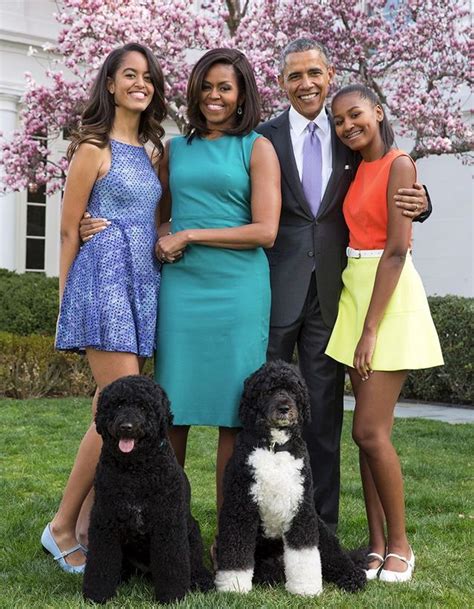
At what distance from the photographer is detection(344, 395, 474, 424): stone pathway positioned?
32.1ft

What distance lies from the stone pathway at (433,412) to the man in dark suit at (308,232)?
544 cm

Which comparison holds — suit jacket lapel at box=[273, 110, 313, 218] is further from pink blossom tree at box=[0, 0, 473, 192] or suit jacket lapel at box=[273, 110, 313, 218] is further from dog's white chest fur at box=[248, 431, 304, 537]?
pink blossom tree at box=[0, 0, 473, 192]

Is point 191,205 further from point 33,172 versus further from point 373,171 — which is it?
point 33,172

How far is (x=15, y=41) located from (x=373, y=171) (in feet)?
37.0

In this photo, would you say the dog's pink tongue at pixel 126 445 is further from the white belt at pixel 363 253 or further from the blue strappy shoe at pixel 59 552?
the white belt at pixel 363 253

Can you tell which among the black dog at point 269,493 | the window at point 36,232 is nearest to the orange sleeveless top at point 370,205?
the black dog at point 269,493

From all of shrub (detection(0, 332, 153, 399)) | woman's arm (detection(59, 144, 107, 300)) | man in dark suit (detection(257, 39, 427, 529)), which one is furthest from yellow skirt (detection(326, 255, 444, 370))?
shrub (detection(0, 332, 153, 399))

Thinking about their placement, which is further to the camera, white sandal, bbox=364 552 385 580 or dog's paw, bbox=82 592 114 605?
white sandal, bbox=364 552 385 580

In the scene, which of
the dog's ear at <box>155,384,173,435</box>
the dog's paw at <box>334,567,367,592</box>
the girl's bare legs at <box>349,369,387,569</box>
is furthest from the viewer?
the girl's bare legs at <box>349,369,387,569</box>

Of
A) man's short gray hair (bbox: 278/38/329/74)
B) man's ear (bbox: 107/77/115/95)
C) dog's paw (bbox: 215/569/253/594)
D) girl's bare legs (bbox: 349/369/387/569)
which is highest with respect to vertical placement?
man's short gray hair (bbox: 278/38/329/74)

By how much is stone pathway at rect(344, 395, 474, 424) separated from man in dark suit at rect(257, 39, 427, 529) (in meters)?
5.44

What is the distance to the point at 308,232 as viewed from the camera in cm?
423

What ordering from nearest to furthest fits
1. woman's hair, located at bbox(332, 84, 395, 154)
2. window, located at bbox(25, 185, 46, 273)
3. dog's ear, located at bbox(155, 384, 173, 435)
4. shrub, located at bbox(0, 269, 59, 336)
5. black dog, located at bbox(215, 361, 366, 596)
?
dog's ear, located at bbox(155, 384, 173, 435) → black dog, located at bbox(215, 361, 366, 596) → woman's hair, located at bbox(332, 84, 395, 154) → shrub, located at bbox(0, 269, 59, 336) → window, located at bbox(25, 185, 46, 273)

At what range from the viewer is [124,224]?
3920 millimetres
